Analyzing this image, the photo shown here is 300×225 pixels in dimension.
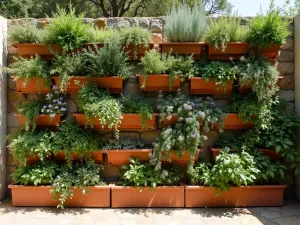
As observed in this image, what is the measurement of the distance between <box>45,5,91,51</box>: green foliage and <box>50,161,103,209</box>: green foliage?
4.52 ft

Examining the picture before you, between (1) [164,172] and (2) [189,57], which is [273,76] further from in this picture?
(1) [164,172]

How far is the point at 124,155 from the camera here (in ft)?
10.0

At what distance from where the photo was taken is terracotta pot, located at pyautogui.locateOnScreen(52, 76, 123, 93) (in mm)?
3064

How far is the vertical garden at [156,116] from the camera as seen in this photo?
2.94m

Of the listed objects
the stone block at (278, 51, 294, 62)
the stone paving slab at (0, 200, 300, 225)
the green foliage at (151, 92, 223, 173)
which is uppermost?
the stone block at (278, 51, 294, 62)

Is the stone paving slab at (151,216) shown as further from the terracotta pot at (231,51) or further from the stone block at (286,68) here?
the terracotta pot at (231,51)

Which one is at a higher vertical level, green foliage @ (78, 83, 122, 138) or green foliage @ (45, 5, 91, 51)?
green foliage @ (45, 5, 91, 51)

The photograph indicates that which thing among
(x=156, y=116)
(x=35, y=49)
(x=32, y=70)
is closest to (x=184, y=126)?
(x=156, y=116)

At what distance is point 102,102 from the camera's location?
2904mm

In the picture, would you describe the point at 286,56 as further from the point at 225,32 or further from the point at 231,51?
the point at 225,32

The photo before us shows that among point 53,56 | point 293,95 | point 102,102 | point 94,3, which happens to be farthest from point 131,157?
point 94,3

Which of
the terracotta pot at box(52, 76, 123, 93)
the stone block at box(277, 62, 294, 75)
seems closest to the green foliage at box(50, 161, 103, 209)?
the terracotta pot at box(52, 76, 123, 93)

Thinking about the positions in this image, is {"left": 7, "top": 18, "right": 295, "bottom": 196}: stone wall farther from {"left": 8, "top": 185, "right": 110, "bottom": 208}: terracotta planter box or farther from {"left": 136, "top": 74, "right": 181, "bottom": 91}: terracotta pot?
{"left": 8, "top": 185, "right": 110, "bottom": 208}: terracotta planter box

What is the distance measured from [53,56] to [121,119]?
1.15 meters
